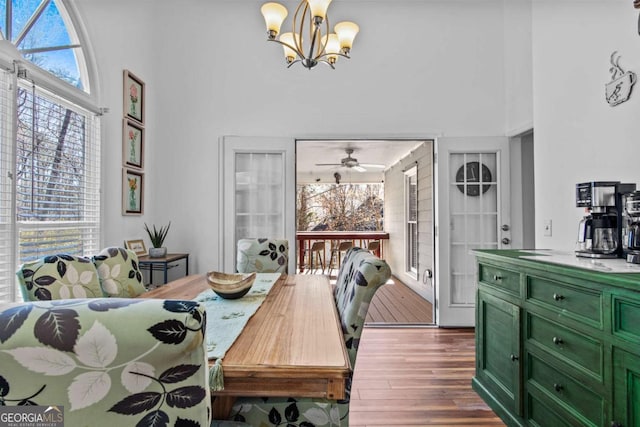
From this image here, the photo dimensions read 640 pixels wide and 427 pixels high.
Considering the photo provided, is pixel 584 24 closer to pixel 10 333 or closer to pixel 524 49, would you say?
pixel 524 49

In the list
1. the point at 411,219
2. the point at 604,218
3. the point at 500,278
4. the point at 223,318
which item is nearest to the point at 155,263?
the point at 223,318

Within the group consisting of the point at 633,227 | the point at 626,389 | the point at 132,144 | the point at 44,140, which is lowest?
the point at 626,389

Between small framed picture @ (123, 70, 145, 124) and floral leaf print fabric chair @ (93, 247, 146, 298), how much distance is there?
1.79 meters

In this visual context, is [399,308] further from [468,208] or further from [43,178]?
[43,178]

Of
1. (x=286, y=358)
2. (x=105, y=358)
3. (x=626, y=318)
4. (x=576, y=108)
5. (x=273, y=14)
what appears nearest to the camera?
(x=105, y=358)

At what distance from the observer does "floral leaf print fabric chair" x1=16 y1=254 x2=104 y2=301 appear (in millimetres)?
1549

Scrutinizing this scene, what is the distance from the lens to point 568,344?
1556mm

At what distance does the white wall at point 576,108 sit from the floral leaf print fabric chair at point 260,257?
199cm

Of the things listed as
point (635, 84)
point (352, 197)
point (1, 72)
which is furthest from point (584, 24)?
point (352, 197)

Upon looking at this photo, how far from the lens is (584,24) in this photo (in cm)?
226

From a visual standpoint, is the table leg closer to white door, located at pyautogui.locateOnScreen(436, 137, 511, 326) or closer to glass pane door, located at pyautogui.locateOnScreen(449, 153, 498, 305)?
white door, located at pyautogui.locateOnScreen(436, 137, 511, 326)

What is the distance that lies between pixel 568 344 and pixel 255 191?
3000mm

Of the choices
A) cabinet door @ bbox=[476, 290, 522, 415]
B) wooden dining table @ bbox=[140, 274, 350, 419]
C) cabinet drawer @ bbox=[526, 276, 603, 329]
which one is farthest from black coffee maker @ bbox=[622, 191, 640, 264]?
wooden dining table @ bbox=[140, 274, 350, 419]

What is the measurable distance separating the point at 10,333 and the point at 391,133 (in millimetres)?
3672
